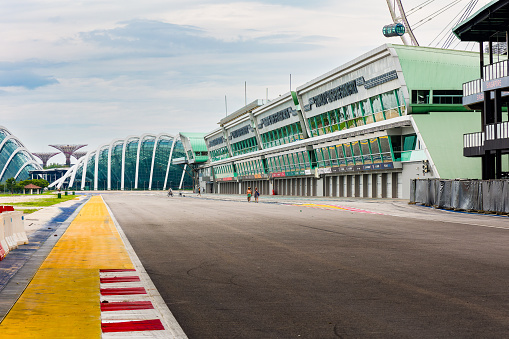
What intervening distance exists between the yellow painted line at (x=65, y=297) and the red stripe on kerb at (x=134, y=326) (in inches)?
4.6

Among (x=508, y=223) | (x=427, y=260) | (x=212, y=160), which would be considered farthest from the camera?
(x=212, y=160)

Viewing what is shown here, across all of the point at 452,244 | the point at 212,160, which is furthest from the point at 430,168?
the point at 212,160

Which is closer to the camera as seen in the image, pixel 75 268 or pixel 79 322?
pixel 79 322

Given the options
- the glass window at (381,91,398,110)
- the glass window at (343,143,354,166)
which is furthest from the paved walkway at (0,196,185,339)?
the glass window at (343,143,354,166)

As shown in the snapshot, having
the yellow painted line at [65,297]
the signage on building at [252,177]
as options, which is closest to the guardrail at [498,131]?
the yellow painted line at [65,297]

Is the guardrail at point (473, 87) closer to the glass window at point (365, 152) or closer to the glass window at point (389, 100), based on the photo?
the glass window at point (389, 100)

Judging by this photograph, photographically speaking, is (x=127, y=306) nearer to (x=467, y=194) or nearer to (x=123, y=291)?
(x=123, y=291)

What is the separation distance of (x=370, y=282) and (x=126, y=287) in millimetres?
3808

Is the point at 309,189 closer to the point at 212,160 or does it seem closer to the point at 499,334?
the point at 212,160

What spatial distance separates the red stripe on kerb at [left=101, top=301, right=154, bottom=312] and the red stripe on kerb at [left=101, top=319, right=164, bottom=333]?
0.75 meters

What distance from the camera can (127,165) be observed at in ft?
615

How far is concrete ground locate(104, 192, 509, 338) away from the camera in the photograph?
644cm

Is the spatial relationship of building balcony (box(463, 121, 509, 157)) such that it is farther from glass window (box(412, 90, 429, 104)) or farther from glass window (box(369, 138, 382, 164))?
glass window (box(369, 138, 382, 164))

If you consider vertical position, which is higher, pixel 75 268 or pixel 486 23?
pixel 486 23
